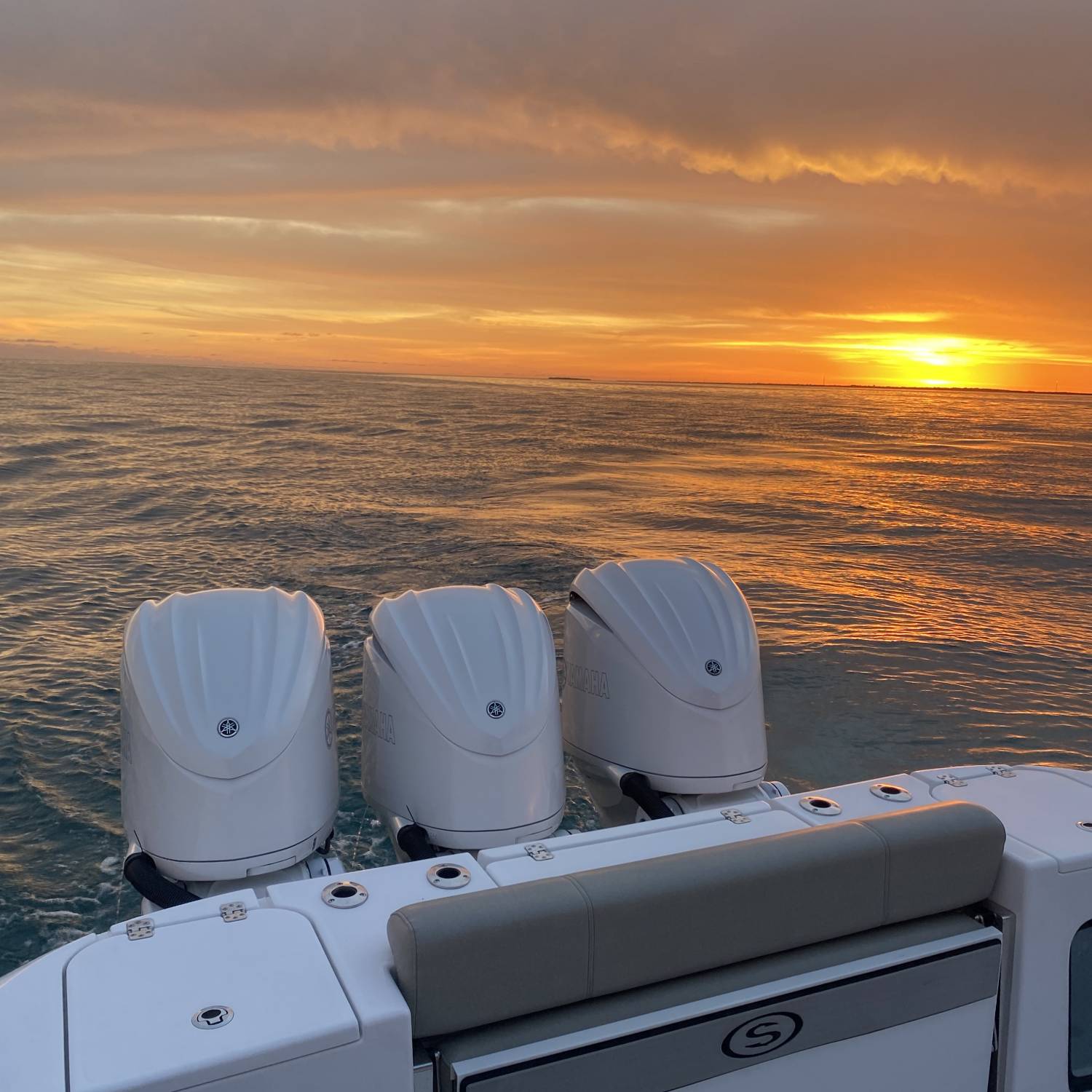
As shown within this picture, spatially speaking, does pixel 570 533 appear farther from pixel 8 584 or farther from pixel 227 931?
pixel 227 931

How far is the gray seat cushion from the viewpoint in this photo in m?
1.57

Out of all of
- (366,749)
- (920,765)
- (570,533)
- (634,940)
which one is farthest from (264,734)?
(570,533)

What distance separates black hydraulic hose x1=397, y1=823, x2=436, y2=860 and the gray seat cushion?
110 centimetres

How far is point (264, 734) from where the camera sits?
8.63 ft

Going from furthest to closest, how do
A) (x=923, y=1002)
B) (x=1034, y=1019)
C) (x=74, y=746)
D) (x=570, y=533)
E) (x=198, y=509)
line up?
(x=198, y=509), (x=570, y=533), (x=74, y=746), (x=1034, y=1019), (x=923, y=1002)

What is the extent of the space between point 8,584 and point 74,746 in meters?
4.68

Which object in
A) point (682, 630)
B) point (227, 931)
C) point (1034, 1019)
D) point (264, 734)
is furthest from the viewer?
point (682, 630)

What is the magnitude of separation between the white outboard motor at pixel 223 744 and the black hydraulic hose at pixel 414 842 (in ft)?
0.68

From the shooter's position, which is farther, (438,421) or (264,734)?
(438,421)

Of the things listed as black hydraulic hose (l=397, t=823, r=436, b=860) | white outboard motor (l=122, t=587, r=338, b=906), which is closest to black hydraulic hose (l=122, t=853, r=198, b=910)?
white outboard motor (l=122, t=587, r=338, b=906)

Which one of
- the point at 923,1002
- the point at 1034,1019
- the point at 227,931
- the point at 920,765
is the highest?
the point at 227,931

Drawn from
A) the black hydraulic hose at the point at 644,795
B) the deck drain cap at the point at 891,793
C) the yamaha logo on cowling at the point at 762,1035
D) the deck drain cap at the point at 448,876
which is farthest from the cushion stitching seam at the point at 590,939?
the black hydraulic hose at the point at 644,795

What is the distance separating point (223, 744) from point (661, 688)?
1.31 meters

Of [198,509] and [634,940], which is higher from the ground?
Result: [634,940]
